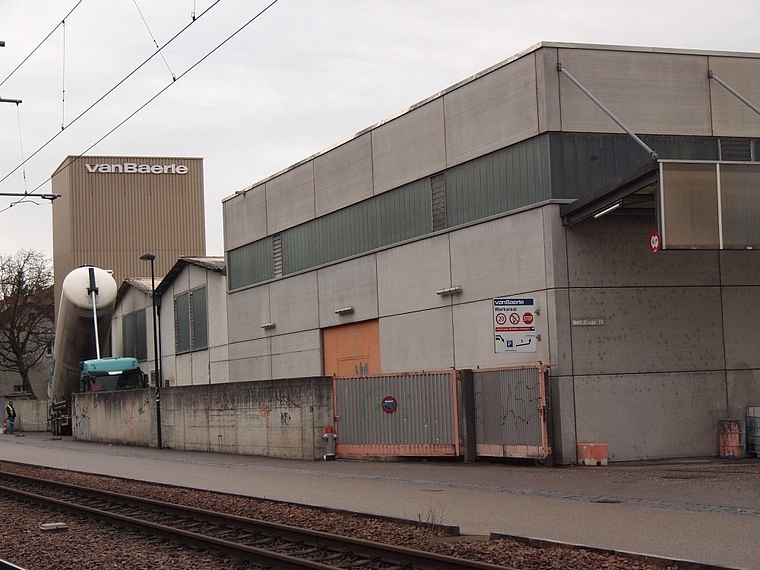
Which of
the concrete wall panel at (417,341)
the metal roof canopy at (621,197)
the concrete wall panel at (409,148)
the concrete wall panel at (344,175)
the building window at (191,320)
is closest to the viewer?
the metal roof canopy at (621,197)

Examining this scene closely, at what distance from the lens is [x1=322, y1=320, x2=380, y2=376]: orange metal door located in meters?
29.7

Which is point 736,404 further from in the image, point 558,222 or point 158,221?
point 158,221

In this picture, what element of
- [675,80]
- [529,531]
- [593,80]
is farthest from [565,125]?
[529,531]

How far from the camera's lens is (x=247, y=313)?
37688mm

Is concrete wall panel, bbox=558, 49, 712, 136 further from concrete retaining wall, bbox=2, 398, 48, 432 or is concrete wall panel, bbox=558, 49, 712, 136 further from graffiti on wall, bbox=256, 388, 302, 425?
concrete retaining wall, bbox=2, 398, 48, 432

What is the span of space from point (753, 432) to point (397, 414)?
26.2ft

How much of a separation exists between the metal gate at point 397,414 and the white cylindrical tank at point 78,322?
934 inches

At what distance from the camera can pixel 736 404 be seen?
75.9 feet

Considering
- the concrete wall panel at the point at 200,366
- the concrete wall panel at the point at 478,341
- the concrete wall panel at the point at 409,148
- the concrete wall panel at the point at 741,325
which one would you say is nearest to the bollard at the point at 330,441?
the concrete wall panel at the point at 478,341

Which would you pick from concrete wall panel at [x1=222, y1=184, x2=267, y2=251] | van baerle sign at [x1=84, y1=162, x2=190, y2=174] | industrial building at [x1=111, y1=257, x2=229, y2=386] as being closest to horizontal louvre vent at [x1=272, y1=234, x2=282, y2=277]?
concrete wall panel at [x1=222, y1=184, x2=267, y2=251]

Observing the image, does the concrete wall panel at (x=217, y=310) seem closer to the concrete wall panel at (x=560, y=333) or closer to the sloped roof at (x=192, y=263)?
the sloped roof at (x=192, y=263)

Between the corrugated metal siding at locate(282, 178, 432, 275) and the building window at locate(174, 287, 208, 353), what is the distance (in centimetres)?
772

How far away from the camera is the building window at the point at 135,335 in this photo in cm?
4912

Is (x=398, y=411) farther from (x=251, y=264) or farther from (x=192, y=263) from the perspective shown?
(x=192, y=263)
